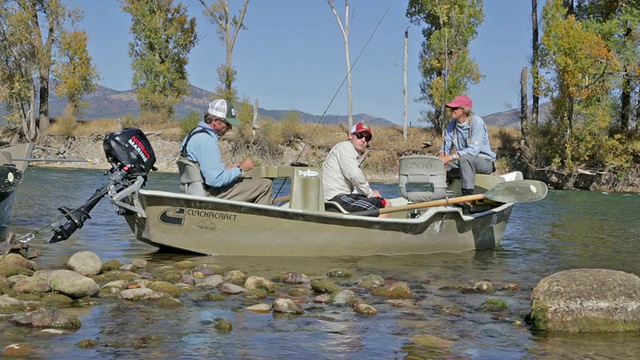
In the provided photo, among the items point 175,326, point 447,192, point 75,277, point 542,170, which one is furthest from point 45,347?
point 542,170

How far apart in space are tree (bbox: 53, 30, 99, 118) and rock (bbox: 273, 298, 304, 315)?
39939 millimetres

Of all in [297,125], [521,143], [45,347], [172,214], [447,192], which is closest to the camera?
[45,347]

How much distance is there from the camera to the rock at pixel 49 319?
5.51 meters

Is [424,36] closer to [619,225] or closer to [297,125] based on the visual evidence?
[297,125]

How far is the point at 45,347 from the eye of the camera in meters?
5.04

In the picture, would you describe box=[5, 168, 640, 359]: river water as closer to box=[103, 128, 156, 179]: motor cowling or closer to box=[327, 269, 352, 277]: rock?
box=[327, 269, 352, 277]: rock

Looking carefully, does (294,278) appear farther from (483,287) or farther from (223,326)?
(223,326)

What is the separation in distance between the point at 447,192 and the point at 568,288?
480 cm

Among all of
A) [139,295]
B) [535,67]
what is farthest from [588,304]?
[535,67]

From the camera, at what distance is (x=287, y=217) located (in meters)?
9.02

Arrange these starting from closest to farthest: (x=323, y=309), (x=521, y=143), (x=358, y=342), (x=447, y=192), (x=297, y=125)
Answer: (x=358, y=342) → (x=323, y=309) → (x=447, y=192) → (x=521, y=143) → (x=297, y=125)

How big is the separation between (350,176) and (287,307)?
131 inches

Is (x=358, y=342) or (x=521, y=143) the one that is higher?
(x=521, y=143)

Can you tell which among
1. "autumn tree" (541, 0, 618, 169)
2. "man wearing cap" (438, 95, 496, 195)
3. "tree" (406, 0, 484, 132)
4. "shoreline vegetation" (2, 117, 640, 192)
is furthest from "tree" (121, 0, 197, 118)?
"man wearing cap" (438, 95, 496, 195)
